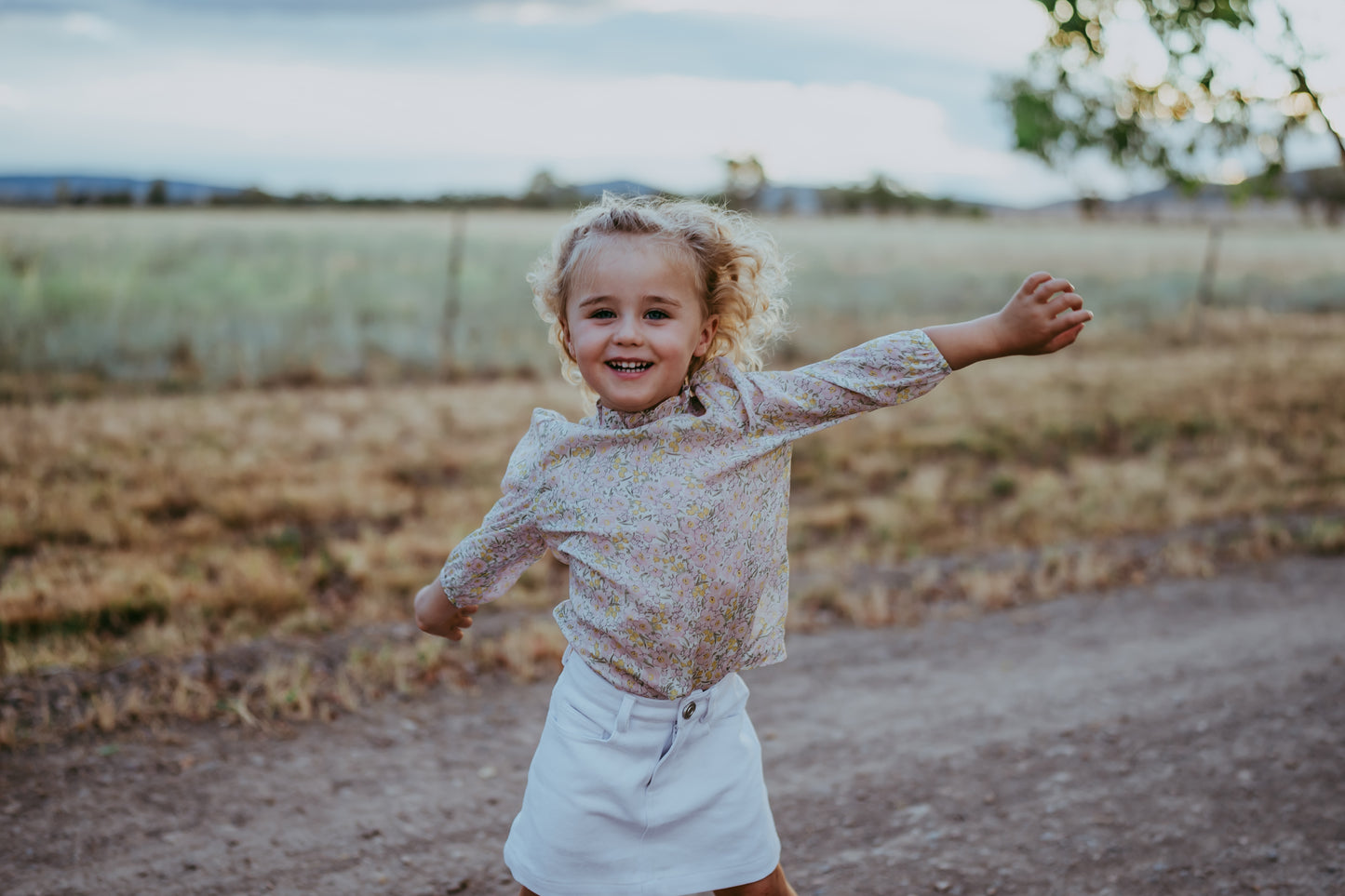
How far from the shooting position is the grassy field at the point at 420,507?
3.95 m

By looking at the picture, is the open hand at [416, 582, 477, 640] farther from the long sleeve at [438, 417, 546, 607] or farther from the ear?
the ear

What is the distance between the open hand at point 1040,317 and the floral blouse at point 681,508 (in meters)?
0.13

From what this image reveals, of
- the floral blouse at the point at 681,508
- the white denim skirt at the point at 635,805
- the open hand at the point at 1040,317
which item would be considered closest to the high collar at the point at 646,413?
the floral blouse at the point at 681,508

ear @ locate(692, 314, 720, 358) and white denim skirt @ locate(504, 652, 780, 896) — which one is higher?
ear @ locate(692, 314, 720, 358)

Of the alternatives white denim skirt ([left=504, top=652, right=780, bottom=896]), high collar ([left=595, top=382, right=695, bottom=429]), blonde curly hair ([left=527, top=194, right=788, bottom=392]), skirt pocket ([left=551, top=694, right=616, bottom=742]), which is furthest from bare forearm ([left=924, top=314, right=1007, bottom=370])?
skirt pocket ([left=551, top=694, right=616, bottom=742])

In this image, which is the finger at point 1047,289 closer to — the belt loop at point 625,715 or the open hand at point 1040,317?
the open hand at point 1040,317

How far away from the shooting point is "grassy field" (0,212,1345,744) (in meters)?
3.95

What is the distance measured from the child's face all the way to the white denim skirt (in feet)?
1.69

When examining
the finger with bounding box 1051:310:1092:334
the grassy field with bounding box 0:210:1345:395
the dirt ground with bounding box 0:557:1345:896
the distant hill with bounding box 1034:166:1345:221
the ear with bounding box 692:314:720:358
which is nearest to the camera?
the finger with bounding box 1051:310:1092:334

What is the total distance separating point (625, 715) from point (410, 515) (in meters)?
4.41

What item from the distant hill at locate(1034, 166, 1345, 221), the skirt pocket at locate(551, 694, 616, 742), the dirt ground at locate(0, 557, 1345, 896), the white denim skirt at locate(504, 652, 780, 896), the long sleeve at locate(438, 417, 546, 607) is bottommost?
the dirt ground at locate(0, 557, 1345, 896)

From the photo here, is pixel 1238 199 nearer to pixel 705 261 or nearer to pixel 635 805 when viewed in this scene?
pixel 705 261

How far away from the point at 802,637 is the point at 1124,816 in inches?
66.5

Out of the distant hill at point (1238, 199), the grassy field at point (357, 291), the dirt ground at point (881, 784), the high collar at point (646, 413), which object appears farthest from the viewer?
the grassy field at point (357, 291)
